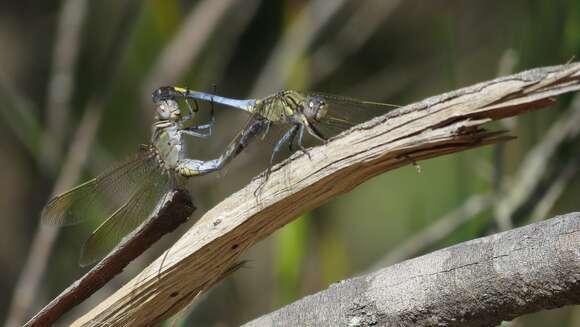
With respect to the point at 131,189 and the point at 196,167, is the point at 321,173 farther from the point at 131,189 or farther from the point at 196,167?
the point at 131,189

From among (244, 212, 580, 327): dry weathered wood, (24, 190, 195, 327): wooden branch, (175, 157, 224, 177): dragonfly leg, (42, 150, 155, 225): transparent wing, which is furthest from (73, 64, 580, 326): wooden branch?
(42, 150, 155, 225): transparent wing

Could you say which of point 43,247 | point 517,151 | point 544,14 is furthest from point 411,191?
point 43,247

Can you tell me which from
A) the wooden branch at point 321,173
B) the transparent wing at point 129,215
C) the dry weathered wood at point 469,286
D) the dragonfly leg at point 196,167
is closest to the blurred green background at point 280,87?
the dragonfly leg at point 196,167

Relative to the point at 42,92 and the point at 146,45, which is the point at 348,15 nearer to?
the point at 146,45

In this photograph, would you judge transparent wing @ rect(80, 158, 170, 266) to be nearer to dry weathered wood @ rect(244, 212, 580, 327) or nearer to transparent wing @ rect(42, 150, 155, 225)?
transparent wing @ rect(42, 150, 155, 225)

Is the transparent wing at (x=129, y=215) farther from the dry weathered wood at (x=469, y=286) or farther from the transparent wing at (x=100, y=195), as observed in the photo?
the dry weathered wood at (x=469, y=286)

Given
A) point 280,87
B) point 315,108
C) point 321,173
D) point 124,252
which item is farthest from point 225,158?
point 280,87

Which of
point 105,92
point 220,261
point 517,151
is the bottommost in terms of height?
point 220,261
